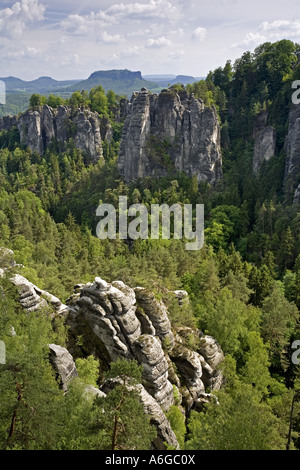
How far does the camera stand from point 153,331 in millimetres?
24594

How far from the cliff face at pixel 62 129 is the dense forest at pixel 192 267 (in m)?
3.03

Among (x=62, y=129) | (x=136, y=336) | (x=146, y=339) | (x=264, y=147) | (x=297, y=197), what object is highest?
(x=62, y=129)

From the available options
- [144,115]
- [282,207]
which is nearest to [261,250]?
[282,207]

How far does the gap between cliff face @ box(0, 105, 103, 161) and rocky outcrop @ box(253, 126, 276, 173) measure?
147ft

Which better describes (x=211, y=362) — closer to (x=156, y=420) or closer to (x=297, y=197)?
(x=156, y=420)

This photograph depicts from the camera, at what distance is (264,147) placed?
7312 centimetres

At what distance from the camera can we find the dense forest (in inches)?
545

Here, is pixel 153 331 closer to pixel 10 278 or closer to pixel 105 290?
pixel 105 290

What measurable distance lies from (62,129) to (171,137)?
38.4 metres

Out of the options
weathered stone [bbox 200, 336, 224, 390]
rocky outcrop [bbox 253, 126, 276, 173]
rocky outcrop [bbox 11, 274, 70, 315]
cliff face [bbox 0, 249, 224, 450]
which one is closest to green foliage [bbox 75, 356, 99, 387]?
cliff face [bbox 0, 249, 224, 450]

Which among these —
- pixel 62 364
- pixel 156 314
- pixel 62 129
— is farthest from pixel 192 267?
pixel 62 129

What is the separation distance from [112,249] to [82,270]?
10030 mm

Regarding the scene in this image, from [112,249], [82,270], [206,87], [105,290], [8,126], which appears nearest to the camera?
[105,290]
